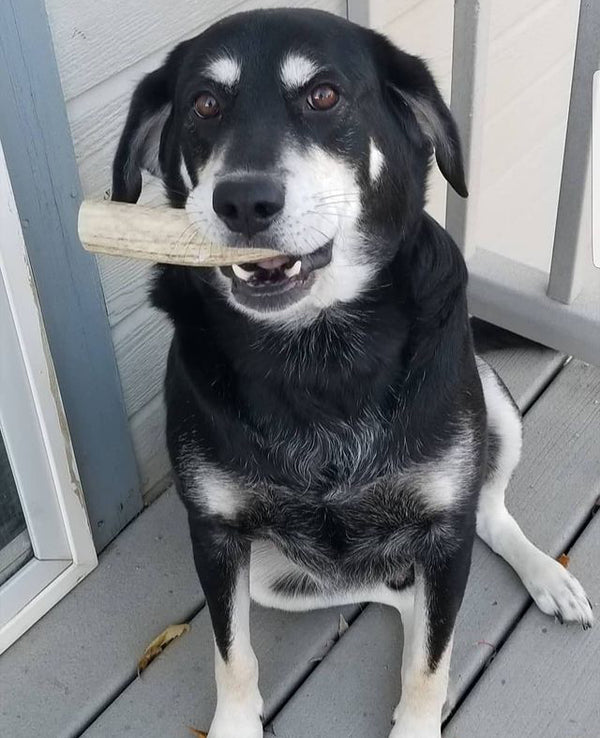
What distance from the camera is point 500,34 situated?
8.47ft

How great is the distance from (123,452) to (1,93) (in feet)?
2.52

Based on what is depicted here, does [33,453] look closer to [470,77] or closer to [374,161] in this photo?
[374,161]

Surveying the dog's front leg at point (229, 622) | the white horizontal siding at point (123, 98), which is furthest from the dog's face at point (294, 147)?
the dog's front leg at point (229, 622)

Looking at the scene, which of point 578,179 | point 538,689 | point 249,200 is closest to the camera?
point 249,200

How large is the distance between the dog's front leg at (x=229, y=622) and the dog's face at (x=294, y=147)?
37cm

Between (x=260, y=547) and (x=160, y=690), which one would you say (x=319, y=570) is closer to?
(x=260, y=547)

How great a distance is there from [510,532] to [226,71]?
1053mm

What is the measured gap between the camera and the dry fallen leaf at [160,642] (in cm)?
176

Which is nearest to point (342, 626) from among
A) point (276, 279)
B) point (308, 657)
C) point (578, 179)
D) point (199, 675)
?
point (308, 657)

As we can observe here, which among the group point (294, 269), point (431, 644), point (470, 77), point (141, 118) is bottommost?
point (431, 644)

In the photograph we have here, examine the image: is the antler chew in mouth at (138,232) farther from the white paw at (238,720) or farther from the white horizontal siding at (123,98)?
the white paw at (238,720)

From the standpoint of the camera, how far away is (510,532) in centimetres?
186

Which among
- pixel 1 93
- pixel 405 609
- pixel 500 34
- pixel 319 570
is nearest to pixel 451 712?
pixel 405 609

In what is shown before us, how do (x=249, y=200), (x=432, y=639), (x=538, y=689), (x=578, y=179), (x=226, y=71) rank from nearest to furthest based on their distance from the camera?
(x=249, y=200) → (x=226, y=71) → (x=432, y=639) → (x=538, y=689) → (x=578, y=179)
